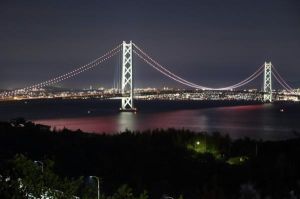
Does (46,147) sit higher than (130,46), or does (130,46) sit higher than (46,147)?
(130,46)

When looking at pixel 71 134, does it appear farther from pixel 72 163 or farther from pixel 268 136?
pixel 268 136

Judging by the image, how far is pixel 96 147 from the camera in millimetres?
12336

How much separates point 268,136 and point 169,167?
1127 centimetres

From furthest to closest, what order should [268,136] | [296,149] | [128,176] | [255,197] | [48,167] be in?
[268,136] → [296,149] → [128,176] → [255,197] → [48,167]

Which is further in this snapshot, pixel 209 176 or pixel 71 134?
pixel 71 134

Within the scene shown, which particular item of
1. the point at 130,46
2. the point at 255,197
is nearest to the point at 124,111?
the point at 130,46

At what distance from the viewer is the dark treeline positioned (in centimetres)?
810

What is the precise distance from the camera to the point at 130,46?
32.7 m

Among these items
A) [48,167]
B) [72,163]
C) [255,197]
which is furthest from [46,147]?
[48,167]

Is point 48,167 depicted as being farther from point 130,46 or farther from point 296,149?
point 130,46

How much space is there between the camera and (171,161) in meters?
10.5

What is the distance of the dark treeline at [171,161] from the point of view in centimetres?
810

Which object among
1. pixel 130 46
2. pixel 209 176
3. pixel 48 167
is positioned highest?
pixel 130 46

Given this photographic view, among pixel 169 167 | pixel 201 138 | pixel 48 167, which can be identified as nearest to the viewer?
pixel 48 167
